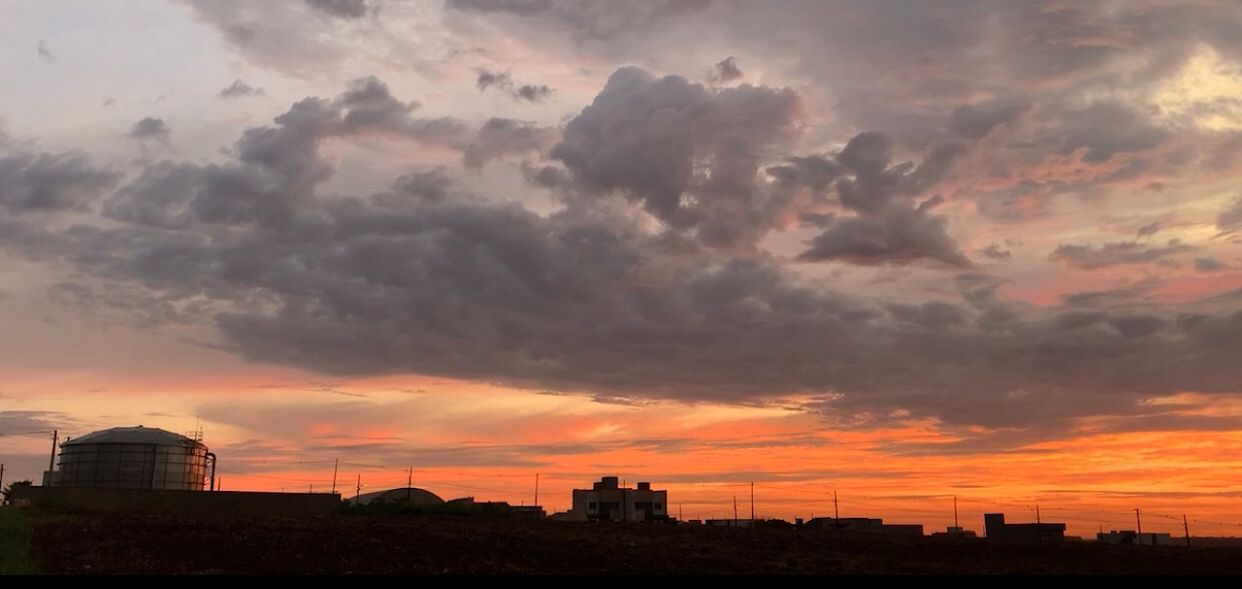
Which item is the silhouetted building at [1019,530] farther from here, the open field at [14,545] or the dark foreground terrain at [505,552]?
the open field at [14,545]

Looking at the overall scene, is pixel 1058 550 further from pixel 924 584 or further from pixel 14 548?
pixel 14 548

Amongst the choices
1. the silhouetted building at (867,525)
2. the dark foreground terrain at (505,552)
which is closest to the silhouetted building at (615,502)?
the silhouetted building at (867,525)

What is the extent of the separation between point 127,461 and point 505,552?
67623 millimetres

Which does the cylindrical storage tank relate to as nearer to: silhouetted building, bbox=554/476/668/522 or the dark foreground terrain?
the dark foreground terrain

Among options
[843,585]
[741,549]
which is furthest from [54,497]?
[843,585]

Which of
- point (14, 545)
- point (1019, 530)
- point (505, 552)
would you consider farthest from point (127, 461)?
point (1019, 530)

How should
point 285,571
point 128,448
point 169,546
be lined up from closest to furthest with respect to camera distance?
point 285,571
point 169,546
point 128,448

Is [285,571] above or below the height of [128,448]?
below

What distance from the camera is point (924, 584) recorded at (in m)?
29.8

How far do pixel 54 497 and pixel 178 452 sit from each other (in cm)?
1917

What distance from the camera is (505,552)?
155 ft

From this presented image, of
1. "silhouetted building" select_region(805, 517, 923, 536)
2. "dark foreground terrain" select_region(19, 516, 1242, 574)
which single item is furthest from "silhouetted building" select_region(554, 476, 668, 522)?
"dark foreground terrain" select_region(19, 516, 1242, 574)

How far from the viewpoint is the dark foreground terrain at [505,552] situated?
40312 millimetres

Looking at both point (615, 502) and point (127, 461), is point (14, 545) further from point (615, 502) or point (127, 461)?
point (615, 502)
